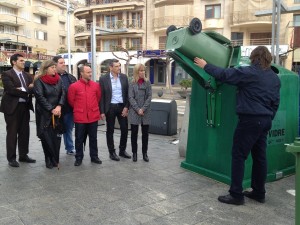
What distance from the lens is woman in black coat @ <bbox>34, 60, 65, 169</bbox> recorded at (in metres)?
5.02

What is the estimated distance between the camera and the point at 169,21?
1342 inches

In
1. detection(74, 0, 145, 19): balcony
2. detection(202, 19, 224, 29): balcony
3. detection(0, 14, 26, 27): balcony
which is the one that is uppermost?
detection(74, 0, 145, 19): balcony

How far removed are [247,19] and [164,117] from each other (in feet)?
84.7

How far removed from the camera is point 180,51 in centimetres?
409

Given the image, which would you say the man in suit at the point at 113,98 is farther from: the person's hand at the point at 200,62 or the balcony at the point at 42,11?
the balcony at the point at 42,11

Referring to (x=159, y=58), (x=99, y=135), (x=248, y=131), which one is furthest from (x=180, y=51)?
(x=159, y=58)

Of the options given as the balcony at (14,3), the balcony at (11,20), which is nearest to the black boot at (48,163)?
the balcony at (11,20)

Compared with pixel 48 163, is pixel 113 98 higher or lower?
higher

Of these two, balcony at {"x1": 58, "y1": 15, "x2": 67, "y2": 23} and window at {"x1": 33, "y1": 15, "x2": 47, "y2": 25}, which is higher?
balcony at {"x1": 58, "y1": 15, "x2": 67, "y2": 23}

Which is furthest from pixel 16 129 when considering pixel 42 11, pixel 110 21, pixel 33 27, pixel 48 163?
pixel 42 11

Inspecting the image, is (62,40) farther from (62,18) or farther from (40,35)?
(40,35)

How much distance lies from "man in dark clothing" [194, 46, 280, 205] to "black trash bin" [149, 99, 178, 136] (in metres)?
4.47

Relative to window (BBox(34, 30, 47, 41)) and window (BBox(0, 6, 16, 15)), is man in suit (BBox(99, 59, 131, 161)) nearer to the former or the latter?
window (BBox(0, 6, 16, 15))

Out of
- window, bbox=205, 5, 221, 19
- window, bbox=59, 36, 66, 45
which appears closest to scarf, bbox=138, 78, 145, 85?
window, bbox=205, 5, 221, 19
